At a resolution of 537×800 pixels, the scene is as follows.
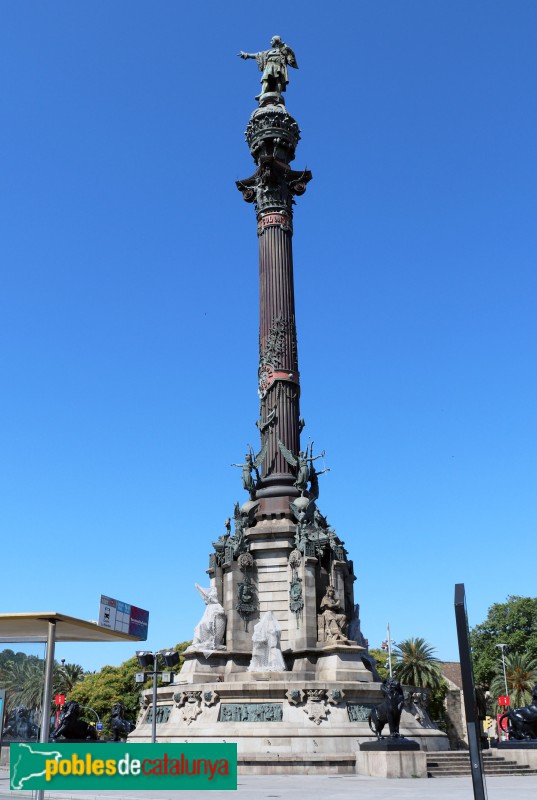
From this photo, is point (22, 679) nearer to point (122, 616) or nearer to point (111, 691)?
point (111, 691)

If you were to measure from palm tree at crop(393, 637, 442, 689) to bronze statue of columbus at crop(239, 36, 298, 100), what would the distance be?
4795cm

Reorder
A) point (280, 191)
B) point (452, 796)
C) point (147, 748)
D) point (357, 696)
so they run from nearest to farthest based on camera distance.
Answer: point (147, 748)
point (452, 796)
point (357, 696)
point (280, 191)

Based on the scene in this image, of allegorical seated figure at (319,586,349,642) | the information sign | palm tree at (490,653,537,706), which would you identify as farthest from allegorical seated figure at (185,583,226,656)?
the information sign

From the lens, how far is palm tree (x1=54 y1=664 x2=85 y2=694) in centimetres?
7700

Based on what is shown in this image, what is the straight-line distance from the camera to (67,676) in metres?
79.2

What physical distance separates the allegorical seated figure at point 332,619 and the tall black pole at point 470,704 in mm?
22683

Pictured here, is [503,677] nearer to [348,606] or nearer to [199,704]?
[348,606]

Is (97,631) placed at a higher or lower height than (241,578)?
lower

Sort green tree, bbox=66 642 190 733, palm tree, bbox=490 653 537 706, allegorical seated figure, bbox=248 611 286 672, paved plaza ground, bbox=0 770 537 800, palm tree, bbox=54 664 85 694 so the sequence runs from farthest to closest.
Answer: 1. palm tree, bbox=54 664 85 694
2. green tree, bbox=66 642 190 733
3. palm tree, bbox=490 653 537 706
4. allegorical seated figure, bbox=248 611 286 672
5. paved plaza ground, bbox=0 770 537 800

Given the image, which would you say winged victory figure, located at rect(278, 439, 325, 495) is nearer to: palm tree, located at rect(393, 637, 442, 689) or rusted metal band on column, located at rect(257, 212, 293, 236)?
rusted metal band on column, located at rect(257, 212, 293, 236)

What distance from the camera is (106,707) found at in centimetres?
6731

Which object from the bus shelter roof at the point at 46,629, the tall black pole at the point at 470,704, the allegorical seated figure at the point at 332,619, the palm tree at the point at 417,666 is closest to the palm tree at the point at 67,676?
the palm tree at the point at 417,666

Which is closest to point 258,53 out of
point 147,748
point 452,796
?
point 452,796

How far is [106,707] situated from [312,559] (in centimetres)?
4478
